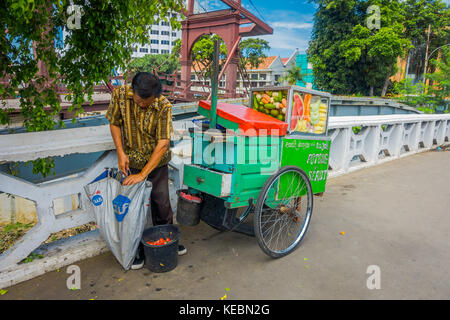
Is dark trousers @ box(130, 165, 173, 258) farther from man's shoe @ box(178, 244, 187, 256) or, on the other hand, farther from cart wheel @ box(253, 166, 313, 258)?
cart wheel @ box(253, 166, 313, 258)

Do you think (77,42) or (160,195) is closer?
(160,195)

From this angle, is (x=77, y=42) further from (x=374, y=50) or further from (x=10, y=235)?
(x=374, y=50)

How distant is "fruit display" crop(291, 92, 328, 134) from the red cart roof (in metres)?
0.28

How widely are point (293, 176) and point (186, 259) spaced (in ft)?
4.20

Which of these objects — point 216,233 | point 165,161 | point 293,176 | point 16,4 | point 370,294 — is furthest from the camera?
point 216,233

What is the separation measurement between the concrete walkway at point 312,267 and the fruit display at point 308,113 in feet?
3.93

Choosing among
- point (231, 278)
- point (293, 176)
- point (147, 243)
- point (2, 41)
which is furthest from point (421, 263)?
point (2, 41)

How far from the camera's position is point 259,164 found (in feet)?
9.17

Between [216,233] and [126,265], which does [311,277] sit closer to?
[216,233]

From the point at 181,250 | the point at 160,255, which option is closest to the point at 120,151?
the point at 160,255

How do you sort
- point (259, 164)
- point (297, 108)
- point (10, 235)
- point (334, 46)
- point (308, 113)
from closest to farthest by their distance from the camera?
point (259, 164), point (297, 108), point (308, 113), point (10, 235), point (334, 46)

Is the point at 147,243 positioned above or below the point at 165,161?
below

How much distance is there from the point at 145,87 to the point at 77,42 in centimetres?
134

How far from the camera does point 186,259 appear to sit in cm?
289
